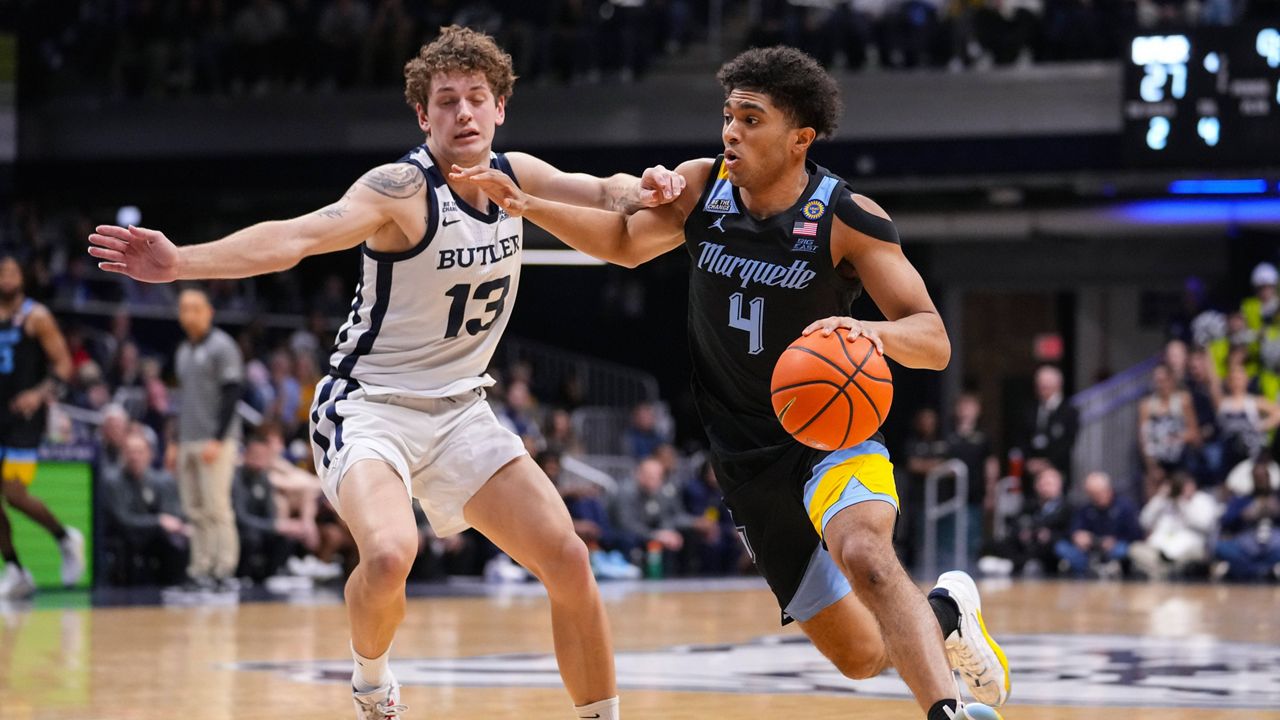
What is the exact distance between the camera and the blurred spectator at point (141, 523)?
47.0 feet

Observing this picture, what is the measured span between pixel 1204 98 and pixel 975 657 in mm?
13680

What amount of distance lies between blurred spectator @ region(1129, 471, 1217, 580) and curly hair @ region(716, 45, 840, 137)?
41.7ft

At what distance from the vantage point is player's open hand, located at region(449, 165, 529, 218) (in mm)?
5367

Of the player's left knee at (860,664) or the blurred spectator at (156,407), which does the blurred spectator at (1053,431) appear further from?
the player's left knee at (860,664)

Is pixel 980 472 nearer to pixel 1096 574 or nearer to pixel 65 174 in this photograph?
pixel 1096 574

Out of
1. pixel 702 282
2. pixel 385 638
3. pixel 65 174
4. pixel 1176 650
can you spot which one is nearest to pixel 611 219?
pixel 702 282

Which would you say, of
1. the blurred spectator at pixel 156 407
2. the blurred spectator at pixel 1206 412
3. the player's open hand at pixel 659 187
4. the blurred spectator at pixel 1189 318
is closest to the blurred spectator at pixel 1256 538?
the blurred spectator at pixel 1206 412

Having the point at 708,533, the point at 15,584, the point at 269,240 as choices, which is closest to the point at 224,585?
the point at 15,584

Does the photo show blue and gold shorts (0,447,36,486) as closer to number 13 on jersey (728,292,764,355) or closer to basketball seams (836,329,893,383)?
number 13 on jersey (728,292,764,355)

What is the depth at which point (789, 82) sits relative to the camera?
540 centimetres

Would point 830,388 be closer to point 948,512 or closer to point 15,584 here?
point 15,584

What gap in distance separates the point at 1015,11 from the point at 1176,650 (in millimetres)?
14013

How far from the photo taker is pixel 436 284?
5613mm

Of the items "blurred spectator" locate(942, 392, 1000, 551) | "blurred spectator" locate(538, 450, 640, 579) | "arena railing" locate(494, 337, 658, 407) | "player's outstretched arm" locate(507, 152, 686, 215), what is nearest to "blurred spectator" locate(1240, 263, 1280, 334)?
"blurred spectator" locate(942, 392, 1000, 551)
